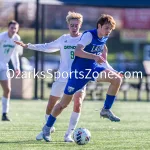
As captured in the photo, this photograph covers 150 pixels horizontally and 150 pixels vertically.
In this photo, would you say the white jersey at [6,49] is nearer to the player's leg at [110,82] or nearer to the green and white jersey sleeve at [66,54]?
the green and white jersey sleeve at [66,54]

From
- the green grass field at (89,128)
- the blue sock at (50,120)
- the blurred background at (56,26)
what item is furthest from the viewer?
the blurred background at (56,26)

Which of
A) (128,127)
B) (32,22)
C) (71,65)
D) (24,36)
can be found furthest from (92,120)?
(24,36)

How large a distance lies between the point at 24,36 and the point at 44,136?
2177 centimetres

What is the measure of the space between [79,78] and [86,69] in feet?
0.54

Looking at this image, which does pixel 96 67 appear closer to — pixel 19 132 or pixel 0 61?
pixel 19 132

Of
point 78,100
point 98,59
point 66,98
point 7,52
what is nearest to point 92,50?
point 98,59

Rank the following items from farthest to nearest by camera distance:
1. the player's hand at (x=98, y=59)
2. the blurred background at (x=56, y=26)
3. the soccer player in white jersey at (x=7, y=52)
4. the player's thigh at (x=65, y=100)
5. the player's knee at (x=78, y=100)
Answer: the blurred background at (x=56, y=26), the soccer player in white jersey at (x=7, y=52), the player's knee at (x=78, y=100), the player's thigh at (x=65, y=100), the player's hand at (x=98, y=59)

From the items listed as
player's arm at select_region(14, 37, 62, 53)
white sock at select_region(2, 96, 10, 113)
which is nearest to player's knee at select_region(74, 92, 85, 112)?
player's arm at select_region(14, 37, 62, 53)

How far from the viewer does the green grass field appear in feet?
32.0

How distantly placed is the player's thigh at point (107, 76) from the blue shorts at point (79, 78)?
7cm

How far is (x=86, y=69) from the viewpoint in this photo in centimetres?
992

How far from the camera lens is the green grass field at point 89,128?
9749mm

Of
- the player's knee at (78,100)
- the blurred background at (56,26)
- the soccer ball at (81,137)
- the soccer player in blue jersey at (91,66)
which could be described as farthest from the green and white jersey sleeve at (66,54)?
the blurred background at (56,26)

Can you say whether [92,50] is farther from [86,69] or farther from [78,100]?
[78,100]
